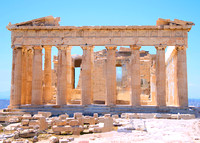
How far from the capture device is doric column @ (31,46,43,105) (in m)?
26.3

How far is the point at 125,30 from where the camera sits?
2616cm

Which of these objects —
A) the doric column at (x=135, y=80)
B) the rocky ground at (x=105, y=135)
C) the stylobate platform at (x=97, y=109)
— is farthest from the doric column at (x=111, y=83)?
the rocky ground at (x=105, y=135)

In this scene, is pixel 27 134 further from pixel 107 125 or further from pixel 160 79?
pixel 160 79

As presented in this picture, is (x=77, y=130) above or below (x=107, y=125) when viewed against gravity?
below

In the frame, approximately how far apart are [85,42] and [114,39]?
286cm

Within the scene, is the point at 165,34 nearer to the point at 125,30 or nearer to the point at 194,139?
the point at 125,30

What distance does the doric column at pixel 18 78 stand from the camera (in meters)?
26.1

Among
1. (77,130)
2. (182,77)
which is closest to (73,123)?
(77,130)

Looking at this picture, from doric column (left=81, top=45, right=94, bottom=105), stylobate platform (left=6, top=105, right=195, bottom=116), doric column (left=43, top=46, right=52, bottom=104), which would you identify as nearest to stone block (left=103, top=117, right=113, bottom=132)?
stylobate platform (left=6, top=105, right=195, bottom=116)

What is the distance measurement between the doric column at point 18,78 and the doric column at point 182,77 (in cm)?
1543

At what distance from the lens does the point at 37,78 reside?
86.7 ft

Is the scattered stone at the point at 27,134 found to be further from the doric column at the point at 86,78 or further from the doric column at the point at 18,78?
the doric column at the point at 18,78

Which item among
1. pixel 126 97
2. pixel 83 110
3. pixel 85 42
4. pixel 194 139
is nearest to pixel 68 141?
pixel 194 139

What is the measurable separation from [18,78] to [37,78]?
188cm
